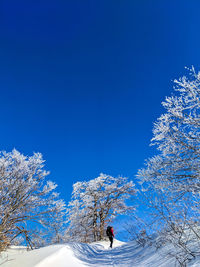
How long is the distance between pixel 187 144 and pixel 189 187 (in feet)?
4.98

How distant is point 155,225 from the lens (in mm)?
5098

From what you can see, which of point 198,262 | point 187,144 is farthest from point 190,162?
point 198,262

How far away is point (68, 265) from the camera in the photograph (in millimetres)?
4965

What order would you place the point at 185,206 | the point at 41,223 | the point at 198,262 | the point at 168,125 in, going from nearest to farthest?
the point at 198,262, the point at 185,206, the point at 168,125, the point at 41,223

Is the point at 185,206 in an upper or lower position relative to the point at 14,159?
lower

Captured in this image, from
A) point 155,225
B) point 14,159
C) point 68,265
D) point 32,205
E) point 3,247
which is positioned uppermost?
point 14,159

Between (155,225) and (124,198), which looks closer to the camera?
(155,225)

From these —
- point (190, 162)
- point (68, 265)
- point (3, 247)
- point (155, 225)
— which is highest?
point (190, 162)

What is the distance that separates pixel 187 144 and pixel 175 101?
1.69m

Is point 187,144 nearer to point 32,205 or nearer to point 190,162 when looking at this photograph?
point 190,162

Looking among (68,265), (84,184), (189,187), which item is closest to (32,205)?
(68,265)

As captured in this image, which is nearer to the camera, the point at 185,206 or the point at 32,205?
the point at 185,206

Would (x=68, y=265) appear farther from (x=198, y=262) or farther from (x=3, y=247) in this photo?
(x=198, y=262)

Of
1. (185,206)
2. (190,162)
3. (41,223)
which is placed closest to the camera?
(185,206)
